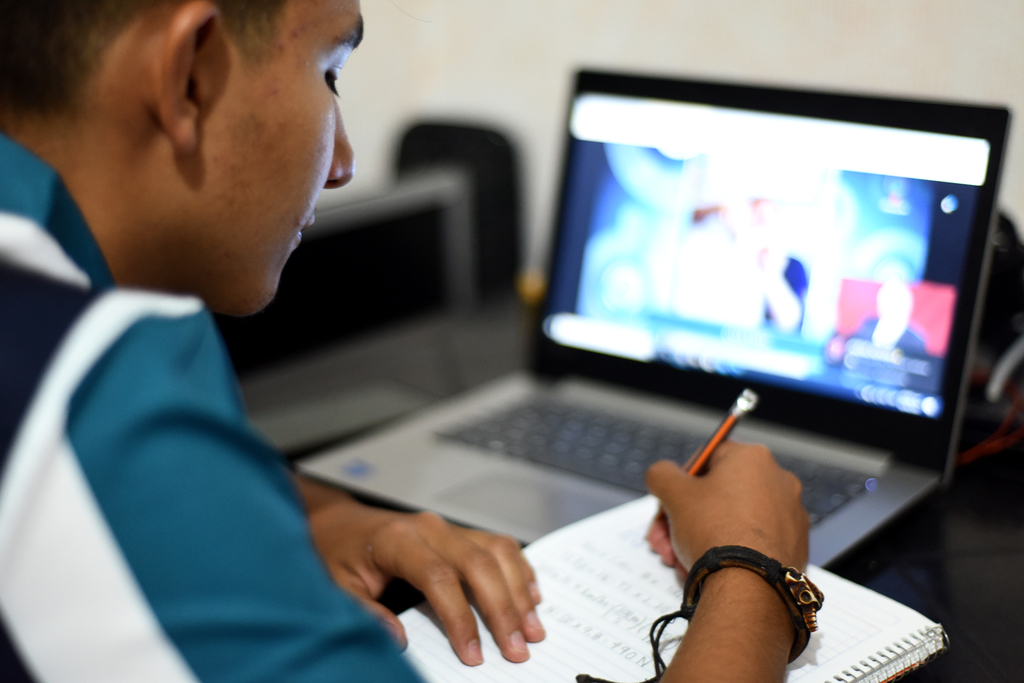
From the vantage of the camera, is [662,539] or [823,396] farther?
[823,396]

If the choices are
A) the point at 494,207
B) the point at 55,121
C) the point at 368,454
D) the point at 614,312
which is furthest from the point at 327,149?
the point at 494,207

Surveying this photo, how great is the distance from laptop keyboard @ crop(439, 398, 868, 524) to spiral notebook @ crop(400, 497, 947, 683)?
0.17 metres

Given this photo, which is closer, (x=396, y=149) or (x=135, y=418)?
(x=135, y=418)

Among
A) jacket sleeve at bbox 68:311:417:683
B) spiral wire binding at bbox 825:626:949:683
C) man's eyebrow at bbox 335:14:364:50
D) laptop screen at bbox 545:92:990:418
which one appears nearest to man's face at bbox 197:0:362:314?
man's eyebrow at bbox 335:14:364:50

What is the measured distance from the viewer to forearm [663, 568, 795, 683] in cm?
53

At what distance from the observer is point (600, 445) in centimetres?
97

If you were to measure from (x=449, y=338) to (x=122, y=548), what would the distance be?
3.46 feet

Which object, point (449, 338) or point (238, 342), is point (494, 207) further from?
point (238, 342)

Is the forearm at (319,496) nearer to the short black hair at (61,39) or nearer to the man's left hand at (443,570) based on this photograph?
the man's left hand at (443,570)

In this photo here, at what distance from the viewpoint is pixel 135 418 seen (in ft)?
1.06

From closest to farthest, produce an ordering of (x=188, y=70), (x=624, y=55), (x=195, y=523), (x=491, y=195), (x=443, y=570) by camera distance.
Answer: (x=195, y=523)
(x=188, y=70)
(x=443, y=570)
(x=624, y=55)
(x=491, y=195)

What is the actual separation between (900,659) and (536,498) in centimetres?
37

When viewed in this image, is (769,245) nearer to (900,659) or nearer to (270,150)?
(900,659)

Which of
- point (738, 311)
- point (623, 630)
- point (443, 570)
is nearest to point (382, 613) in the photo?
point (443, 570)
